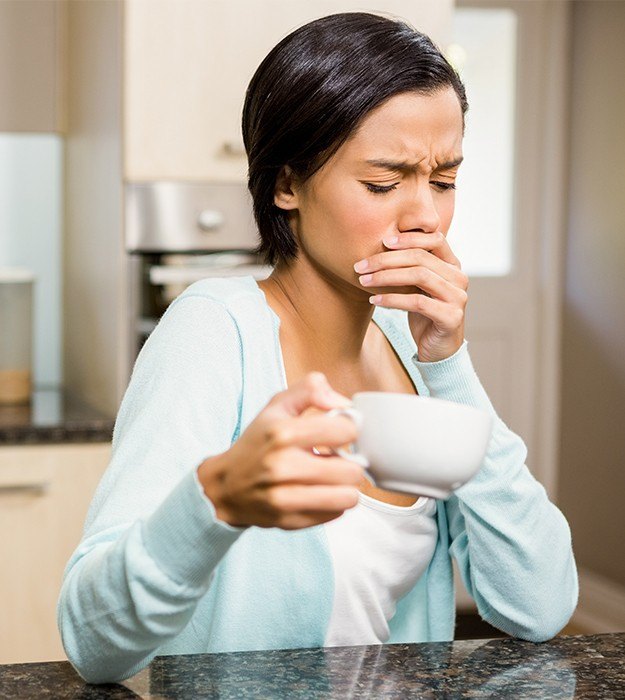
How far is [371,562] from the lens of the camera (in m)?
1.21

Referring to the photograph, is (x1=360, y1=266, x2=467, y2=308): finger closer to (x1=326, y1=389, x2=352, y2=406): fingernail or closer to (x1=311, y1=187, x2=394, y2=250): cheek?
(x1=311, y1=187, x2=394, y2=250): cheek

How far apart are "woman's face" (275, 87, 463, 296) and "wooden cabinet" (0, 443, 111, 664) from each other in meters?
1.28

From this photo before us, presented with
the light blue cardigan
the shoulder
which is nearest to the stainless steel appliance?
the light blue cardigan

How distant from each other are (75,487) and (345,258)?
131 centimetres

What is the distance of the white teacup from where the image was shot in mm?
719

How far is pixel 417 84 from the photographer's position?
1.16 m

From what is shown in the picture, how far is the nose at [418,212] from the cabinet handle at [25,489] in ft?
4.52

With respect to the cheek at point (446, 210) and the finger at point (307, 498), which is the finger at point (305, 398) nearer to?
the finger at point (307, 498)

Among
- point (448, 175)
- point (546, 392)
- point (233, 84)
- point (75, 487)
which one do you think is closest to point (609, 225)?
point (546, 392)

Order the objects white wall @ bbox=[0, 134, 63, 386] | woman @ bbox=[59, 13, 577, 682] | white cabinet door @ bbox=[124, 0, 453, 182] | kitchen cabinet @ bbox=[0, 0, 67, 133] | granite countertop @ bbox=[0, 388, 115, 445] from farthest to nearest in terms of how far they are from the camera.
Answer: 1. white wall @ bbox=[0, 134, 63, 386]
2. kitchen cabinet @ bbox=[0, 0, 67, 133]
3. white cabinet door @ bbox=[124, 0, 453, 182]
4. granite countertop @ bbox=[0, 388, 115, 445]
5. woman @ bbox=[59, 13, 577, 682]

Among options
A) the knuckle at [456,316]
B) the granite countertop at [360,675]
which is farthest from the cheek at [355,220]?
the granite countertop at [360,675]

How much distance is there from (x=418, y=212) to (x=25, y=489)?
142 cm

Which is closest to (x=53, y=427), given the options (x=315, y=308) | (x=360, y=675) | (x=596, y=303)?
(x=315, y=308)

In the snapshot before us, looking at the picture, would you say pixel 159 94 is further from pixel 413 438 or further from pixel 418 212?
pixel 413 438
